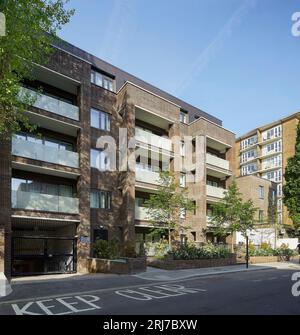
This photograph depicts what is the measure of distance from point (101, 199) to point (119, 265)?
7.18 m

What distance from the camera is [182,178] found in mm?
36125

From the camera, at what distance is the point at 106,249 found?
24.7 metres

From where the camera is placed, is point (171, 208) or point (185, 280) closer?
point (185, 280)

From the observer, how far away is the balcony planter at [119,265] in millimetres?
21938

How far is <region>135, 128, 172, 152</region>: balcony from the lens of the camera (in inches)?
1193

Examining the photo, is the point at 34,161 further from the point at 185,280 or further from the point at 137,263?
the point at 185,280

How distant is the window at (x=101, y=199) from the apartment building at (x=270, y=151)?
43.6 metres

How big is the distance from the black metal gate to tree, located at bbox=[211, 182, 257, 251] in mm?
14570

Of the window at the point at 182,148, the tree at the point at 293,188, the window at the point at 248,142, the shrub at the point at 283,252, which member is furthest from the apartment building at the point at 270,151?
the window at the point at 182,148

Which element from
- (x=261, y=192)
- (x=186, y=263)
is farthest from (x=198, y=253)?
(x=261, y=192)

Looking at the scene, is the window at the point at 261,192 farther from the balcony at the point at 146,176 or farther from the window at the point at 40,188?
the window at the point at 40,188

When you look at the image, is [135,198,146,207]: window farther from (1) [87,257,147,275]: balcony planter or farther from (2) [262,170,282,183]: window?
(2) [262,170,282,183]: window
